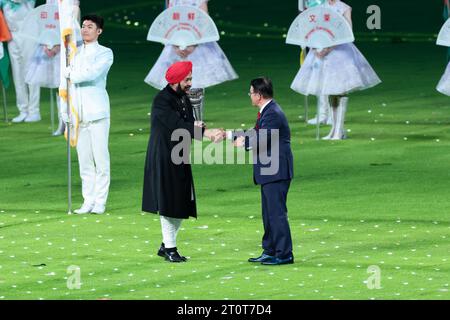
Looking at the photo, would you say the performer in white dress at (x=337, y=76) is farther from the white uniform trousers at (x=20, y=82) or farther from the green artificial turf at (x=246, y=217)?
the white uniform trousers at (x=20, y=82)

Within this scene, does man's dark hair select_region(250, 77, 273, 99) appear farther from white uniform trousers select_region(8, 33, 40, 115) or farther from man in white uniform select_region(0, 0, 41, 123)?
white uniform trousers select_region(8, 33, 40, 115)

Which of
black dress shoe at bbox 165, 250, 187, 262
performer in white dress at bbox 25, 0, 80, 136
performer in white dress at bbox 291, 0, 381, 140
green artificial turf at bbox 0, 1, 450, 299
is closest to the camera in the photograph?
green artificial turf at bbox 0, 1, 450, 299

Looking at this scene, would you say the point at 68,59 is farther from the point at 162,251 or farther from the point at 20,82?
the point at 20,82

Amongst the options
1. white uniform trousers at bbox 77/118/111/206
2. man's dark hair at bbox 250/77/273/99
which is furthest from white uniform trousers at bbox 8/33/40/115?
man's dark hair at bbox 250/77/273/99

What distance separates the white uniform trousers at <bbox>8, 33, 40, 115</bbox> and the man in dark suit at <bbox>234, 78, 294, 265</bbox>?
12237 millimetres

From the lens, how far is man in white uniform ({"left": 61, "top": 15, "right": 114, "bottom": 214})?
19312mm

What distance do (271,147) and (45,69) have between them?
35.1 feet

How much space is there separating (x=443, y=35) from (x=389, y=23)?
18.2 m

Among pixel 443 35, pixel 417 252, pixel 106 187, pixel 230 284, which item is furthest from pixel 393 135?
pixel 230 284

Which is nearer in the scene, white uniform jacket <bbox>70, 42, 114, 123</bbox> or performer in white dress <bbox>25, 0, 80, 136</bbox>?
white uniform jacket <bbox>70, 42, 114, 123</bbox>

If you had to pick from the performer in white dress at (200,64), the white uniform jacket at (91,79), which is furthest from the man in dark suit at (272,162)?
the performer in white dress at (200,64)

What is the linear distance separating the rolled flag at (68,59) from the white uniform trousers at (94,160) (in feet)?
0.47

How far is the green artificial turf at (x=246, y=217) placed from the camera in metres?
15.5

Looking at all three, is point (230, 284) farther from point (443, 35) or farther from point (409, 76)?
point (409, 76)
